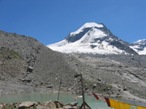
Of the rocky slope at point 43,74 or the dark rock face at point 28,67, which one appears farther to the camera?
the dark rock face at point 28,67

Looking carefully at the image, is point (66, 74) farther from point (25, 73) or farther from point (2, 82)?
point (2, 82)

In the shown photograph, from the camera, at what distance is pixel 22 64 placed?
353ft

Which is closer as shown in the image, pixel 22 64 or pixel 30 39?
pixel 22 64

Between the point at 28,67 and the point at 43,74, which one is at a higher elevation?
the point at 28,67

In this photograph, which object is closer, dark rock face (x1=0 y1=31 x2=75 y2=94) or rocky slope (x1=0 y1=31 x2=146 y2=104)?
rocky slope (x1=0 y1=31 x2=146 y2=104)

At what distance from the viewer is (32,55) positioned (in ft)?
388

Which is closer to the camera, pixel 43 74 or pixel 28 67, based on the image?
pixel 43 74

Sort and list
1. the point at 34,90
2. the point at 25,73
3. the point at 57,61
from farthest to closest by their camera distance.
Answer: the point at 57,61 → the point at 25,73 → the point at 34,90

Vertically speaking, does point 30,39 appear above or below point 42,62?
above

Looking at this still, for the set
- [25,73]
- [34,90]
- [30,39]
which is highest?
[30,39]

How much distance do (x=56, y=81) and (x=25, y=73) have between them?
35.7ft

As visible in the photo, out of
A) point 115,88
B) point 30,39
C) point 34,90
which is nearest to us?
point 34,90

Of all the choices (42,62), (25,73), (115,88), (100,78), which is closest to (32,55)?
(42,62)

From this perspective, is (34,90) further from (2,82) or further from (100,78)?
(100,78)
